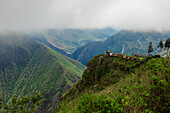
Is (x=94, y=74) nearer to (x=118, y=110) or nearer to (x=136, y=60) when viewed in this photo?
(x=136, y=60)

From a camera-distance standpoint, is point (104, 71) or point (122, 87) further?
point (104, 71)

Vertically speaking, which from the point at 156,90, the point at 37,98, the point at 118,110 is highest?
the point at 156,90

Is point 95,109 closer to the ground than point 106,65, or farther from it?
farther from it

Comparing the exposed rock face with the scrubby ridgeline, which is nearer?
the scrubby ridgeline

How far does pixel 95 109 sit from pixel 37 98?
73925 millimetres

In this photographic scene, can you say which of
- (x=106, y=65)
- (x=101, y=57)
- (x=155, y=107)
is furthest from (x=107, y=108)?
(x=101, y=57)

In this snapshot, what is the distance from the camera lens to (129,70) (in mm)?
45812

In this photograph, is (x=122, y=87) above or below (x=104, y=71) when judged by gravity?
above

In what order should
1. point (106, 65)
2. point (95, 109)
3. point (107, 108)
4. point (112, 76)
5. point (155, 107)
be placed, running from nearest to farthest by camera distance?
1. point (155, 107)
2. point (107, 108)
3. point (95, 109)
4. point (112, 76)
5. point (106, 65)

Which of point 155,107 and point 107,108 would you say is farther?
point 107,108

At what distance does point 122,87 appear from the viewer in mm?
15055

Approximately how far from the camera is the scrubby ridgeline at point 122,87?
681 cm

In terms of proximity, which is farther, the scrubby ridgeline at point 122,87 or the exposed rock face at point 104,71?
the exposed rock face at point 104,71

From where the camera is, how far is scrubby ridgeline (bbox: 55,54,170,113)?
6812 millimetres
